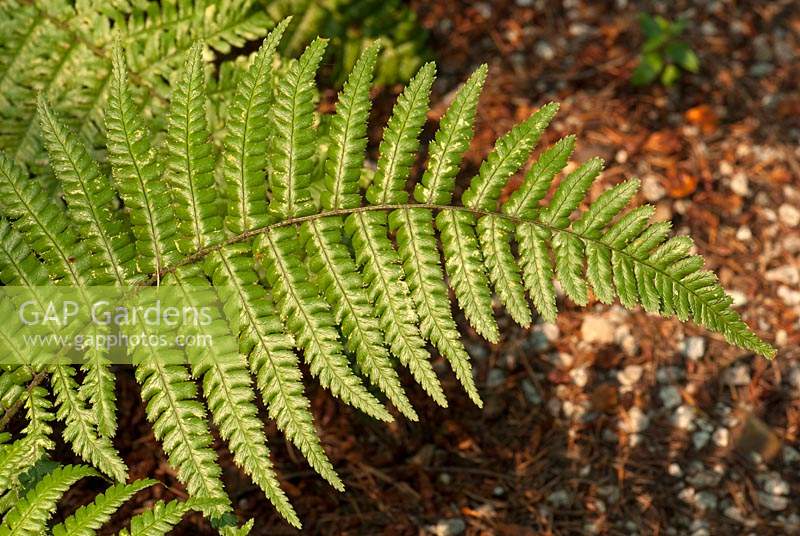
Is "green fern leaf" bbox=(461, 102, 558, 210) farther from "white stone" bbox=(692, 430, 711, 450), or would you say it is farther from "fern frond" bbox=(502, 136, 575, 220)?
"white stone" bbox=(692, 430, 711, 450)

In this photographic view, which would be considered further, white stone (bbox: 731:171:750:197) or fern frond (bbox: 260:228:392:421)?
white stone (bbox: 731:171:750:197)

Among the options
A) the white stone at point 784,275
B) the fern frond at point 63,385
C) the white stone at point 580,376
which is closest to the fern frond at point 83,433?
the fern frond at point 63,385

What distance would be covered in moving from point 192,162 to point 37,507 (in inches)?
35.8

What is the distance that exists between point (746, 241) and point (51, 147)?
3.19 m

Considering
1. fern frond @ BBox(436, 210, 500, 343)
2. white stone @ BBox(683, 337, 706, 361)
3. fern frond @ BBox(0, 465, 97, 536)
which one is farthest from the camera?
white stone @ BBox(683, 337, 706, 361)

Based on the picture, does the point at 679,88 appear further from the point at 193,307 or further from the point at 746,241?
the point at 193,307

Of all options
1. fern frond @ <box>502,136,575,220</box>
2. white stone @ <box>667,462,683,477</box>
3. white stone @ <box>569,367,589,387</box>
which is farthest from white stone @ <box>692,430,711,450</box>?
fern frond @ <box>502,136,575,220</box>

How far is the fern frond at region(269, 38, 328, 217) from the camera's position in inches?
80.0

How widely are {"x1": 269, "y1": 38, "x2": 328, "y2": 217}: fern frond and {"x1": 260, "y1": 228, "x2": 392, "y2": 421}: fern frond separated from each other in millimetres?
85

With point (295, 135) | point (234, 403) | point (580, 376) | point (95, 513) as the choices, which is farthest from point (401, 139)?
point (580, 376)

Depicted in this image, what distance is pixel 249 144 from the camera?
2064 mm

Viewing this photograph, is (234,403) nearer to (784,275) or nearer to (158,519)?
(158,519)

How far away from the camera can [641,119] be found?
419 centimetres

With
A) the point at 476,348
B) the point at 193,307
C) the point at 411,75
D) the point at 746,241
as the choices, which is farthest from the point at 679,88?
the point at 193,307
